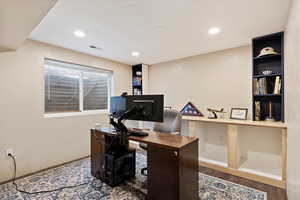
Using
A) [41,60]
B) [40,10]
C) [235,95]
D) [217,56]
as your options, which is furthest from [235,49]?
[41,60]

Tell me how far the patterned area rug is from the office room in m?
0.02

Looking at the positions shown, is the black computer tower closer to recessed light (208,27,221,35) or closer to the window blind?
the window blind

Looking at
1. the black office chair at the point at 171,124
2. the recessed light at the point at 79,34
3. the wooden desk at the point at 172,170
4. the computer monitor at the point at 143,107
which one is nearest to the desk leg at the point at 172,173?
the wooden desk at the point at 172,170

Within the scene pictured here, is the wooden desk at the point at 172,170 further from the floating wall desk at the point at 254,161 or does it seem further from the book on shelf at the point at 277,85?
the book on shelf at the point at 277,85

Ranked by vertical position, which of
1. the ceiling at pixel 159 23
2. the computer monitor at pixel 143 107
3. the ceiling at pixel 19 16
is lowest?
the computer monitor at pixel 143 107

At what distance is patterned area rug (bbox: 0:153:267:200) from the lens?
193 cm

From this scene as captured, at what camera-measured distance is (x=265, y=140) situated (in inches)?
105

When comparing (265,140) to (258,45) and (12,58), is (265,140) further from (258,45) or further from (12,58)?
(12,58)

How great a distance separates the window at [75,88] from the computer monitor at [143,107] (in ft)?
5.07

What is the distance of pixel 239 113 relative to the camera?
2.86 metres

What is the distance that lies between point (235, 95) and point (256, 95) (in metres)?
0.41

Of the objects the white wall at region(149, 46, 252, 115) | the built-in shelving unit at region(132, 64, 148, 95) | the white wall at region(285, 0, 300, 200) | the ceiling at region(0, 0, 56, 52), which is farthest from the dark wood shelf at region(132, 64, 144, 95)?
the white wall at region(285, 0, 300, 200)

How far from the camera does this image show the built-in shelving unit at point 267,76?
2.46 m

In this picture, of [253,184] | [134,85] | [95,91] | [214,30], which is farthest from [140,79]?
[253,184]
